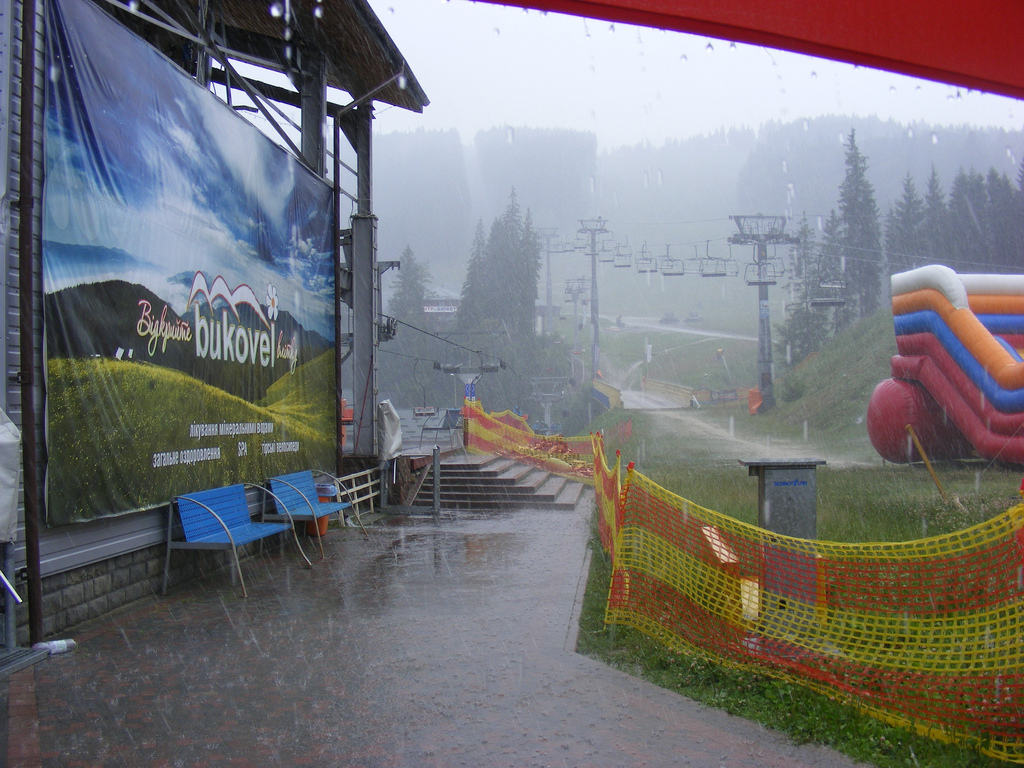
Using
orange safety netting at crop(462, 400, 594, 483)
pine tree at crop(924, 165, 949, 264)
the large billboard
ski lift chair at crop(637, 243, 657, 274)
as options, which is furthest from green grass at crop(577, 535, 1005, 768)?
pine tree at crop(924, 165, 949, 264)

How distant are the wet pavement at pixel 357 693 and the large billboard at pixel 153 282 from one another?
1430 millimetres

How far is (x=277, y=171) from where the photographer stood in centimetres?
965

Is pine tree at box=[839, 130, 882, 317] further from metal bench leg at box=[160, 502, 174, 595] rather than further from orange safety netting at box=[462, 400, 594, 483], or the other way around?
metal bench leg at box=[160, 502, 174, 595]

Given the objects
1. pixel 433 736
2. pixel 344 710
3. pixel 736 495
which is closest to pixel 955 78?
pixel 433 736

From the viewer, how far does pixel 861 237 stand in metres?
67.4

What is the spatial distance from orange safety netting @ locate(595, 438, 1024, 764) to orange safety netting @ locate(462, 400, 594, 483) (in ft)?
43.0

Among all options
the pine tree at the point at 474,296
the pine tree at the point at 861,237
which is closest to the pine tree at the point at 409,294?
the pine tree at the point at 474,296

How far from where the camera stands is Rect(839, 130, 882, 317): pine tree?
218 ft

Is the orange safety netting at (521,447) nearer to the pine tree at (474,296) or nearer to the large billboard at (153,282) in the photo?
the large billboard at (153,282)

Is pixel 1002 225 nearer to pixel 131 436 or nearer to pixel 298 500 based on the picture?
pixel 298 500

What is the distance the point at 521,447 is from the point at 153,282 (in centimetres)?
1688

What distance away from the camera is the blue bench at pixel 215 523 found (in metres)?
6.89

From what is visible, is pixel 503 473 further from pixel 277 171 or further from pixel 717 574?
pixel 717 574

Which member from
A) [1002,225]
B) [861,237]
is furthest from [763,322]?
[861,237]
